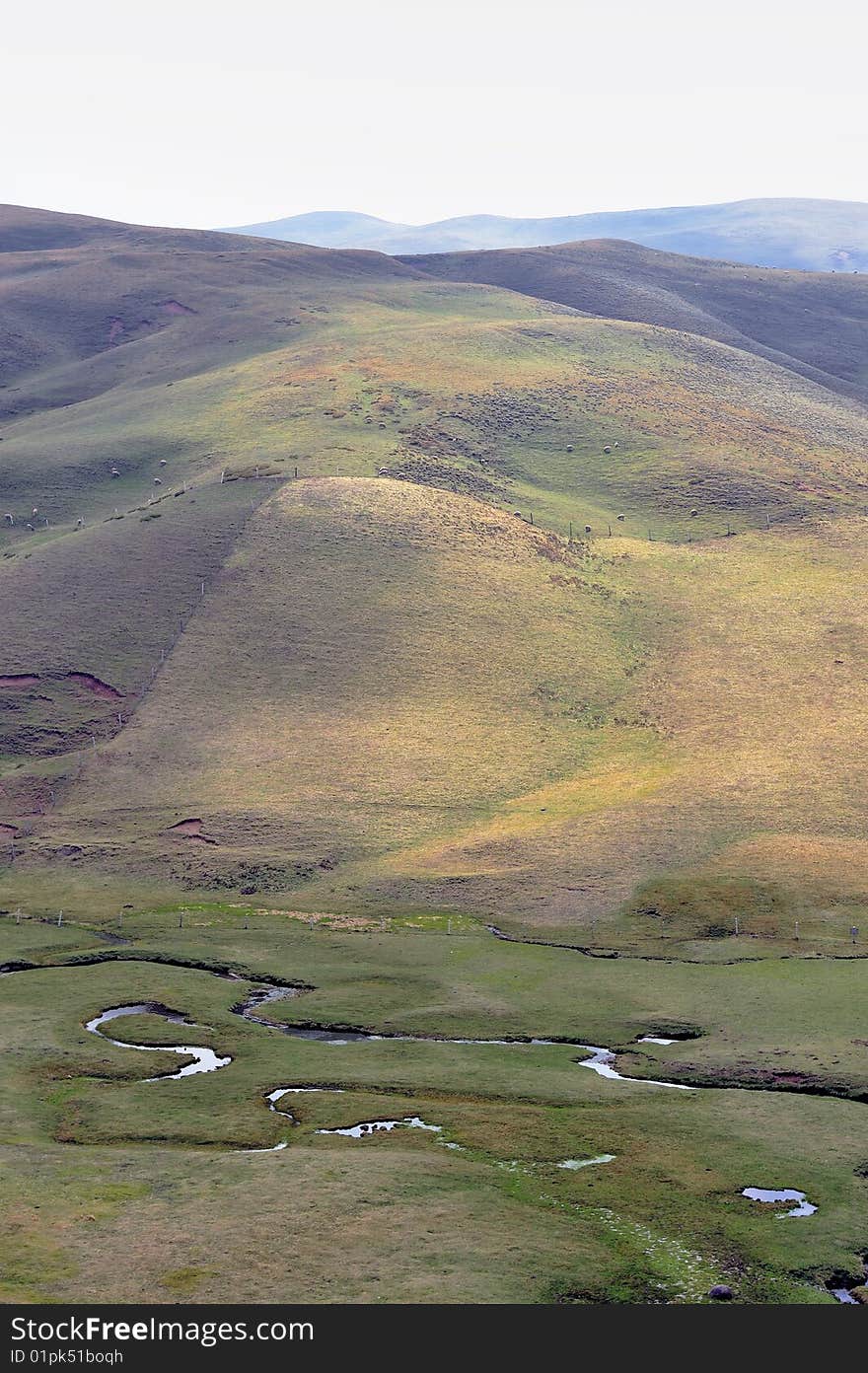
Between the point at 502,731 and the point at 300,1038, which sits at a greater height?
the point at 502,731

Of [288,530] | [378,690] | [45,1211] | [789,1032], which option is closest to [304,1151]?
[45,1211]

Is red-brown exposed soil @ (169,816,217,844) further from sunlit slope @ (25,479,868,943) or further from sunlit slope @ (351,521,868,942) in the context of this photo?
sunlit slope @ (351,521,868,942)

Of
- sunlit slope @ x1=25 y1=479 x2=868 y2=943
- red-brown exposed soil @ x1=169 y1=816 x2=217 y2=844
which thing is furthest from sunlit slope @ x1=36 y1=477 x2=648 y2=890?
red-brown exposed soil @ x1=169 y1=816 x2=217 y2=844

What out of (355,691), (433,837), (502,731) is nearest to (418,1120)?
(433,837)

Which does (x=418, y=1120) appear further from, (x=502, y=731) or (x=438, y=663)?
(x=438, y=663)

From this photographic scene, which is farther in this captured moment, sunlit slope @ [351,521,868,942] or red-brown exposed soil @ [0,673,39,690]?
red-brown exposed soil @ [0,673,39,690]

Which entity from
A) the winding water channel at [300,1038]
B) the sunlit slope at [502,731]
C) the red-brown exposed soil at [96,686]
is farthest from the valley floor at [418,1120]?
the red-brown exposed soil at [96,686]

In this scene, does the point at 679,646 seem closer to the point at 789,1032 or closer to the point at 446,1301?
the point at 789,1032
